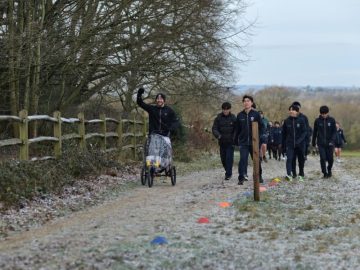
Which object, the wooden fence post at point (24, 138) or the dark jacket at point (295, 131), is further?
the dark jacket at point (295, 131)

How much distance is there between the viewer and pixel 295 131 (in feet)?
46.8

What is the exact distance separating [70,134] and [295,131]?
17.3 feet

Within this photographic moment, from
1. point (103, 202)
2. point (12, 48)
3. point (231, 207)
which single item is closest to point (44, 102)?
point (12, 48)

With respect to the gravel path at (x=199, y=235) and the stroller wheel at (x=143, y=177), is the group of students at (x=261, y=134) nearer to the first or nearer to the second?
the stroller wheel at (x=143, y=177)

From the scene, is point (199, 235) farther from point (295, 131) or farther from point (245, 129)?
point (295, 131)

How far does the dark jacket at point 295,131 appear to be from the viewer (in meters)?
14.2

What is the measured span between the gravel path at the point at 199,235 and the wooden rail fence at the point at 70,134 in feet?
6.99

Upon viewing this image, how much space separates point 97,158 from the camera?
47.3 feet

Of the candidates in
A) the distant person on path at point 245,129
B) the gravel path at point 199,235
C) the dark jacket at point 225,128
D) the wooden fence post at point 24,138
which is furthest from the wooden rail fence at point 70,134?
the distant person on path at point 245,129

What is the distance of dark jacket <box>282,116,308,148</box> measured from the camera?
14.2 m

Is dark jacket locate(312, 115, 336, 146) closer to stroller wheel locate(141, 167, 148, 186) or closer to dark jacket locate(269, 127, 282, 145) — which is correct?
stroller wheel locate(141, 167, 148, 186)

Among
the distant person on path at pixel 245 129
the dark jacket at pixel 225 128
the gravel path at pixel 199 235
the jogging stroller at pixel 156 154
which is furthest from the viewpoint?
the dark jacket at pixel 225 128

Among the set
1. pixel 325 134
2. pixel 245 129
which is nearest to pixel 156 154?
pixel 245 129

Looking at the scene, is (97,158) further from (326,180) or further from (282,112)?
(282,112)
